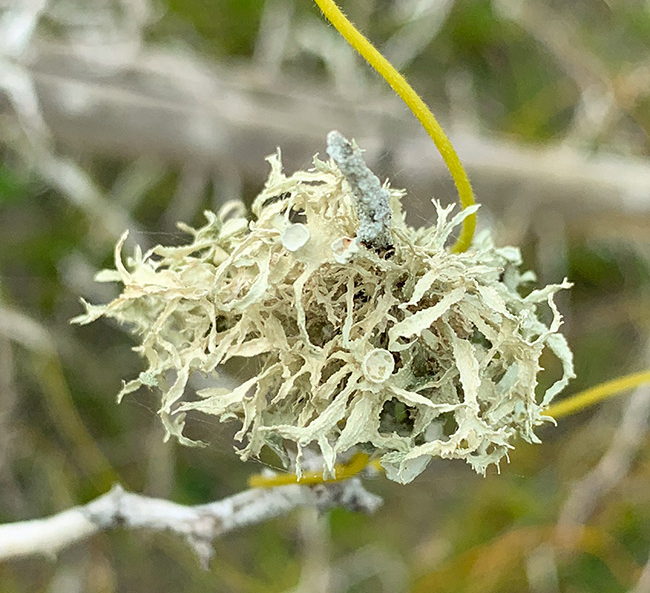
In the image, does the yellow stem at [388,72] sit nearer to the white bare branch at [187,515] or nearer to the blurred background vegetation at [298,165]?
the white bare branch at [187,515]

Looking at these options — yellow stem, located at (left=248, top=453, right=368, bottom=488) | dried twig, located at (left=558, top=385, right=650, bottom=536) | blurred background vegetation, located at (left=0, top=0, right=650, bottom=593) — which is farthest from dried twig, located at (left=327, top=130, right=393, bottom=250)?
dried twig, located at (left=558, top=385, right=650, bottom=536)

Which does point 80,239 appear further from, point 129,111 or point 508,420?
point 508,420

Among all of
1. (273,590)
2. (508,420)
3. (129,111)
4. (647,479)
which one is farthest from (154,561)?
(508,420)

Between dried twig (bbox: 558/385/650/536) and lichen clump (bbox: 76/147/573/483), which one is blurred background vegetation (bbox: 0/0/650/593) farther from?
lichen clump (bbox: 76/147/573/483)

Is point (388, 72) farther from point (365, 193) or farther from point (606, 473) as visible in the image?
point (606, 473)

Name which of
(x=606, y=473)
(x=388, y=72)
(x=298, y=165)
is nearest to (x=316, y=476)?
(x=388, y=72)

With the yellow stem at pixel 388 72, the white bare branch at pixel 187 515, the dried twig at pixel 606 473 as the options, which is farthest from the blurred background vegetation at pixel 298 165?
the yellow stem at pixel 388 72
